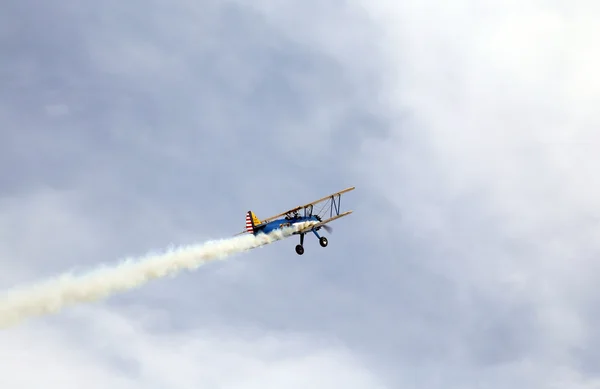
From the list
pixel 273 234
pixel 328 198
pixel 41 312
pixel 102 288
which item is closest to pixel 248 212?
pixel 273 234

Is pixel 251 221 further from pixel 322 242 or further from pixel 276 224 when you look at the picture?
pixel 322 242

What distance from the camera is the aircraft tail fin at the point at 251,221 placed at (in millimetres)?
124688

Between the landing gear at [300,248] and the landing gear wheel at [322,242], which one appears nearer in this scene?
the landing gear at [300,248]

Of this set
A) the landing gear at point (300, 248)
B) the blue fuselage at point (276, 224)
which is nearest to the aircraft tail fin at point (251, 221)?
the blue fuselage at point (276, 224)

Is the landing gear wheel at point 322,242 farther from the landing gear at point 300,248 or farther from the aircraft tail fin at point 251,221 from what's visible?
Answer: the aircraft tail fin at point 251,221

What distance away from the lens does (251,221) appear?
125 meters

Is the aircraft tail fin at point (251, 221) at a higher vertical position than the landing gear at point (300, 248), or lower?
higher

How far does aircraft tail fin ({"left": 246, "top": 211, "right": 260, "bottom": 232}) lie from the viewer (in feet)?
409

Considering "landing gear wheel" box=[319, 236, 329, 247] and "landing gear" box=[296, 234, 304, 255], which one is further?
"landing gear wheel" box=[319, 236, 329, 247]

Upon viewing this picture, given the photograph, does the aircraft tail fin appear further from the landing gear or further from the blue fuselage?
the landing gear

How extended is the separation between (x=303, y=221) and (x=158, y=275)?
2233 centimetres

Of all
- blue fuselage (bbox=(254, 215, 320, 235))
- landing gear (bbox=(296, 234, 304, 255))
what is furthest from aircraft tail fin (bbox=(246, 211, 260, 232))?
landing gear (bbox=(296, 234, 304, 255))

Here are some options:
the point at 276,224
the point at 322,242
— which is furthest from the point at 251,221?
the point at 322,242

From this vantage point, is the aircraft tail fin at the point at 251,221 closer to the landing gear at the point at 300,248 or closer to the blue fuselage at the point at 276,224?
the blue fuselage at the point at 276,224
